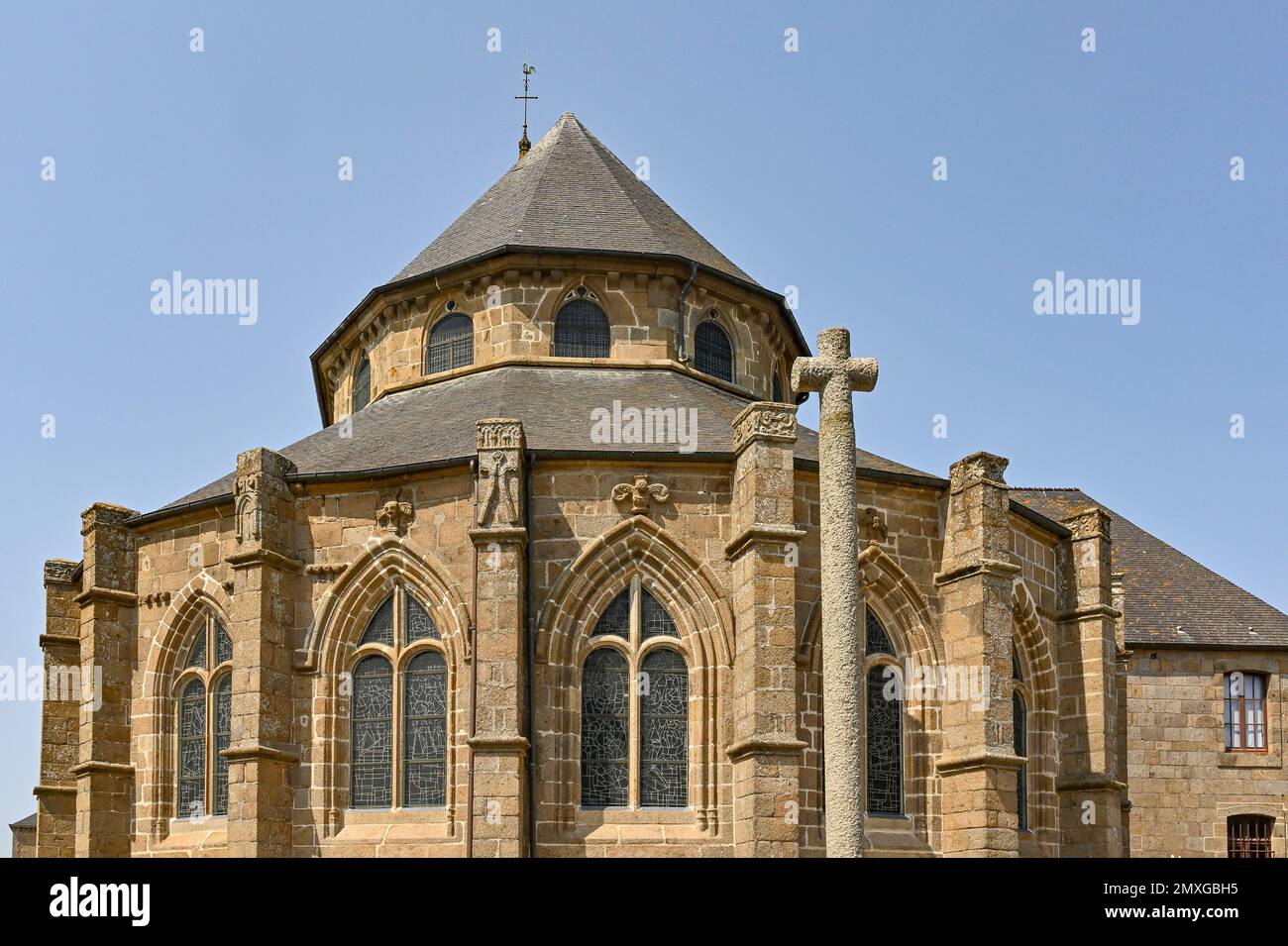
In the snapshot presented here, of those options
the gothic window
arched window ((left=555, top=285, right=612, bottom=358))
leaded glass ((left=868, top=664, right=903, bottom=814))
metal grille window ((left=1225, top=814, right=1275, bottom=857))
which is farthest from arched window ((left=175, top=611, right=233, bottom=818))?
the gothic window

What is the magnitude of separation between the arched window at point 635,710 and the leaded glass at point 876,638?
8.34 feet

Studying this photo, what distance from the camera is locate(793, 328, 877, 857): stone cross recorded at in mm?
13789

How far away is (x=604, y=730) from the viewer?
755 inches

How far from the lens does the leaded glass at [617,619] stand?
19422 mm

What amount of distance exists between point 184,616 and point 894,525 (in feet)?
31.4

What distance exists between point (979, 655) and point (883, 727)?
156 centimetres

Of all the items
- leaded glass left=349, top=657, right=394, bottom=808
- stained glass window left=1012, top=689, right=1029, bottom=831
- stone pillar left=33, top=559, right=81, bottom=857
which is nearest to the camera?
leaded glass left=349, top=657, right=394, bottom=808

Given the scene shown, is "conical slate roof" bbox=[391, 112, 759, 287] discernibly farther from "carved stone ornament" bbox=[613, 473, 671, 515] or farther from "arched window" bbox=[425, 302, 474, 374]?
"carved stone ornament" bbox=[613, 473, 671, 515]

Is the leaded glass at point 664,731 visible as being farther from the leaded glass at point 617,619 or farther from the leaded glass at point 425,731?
the leaded glass at point 425,731

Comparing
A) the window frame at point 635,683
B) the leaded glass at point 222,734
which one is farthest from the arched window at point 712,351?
the leaded glass at point 222,734

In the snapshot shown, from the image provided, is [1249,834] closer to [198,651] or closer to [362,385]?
[362,385]

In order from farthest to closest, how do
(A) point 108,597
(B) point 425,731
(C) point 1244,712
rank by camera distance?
1. (C) point 1244,712
2. (A) point 108,597
3. (B) point 425,731

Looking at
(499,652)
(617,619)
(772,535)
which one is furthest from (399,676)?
(772,535)

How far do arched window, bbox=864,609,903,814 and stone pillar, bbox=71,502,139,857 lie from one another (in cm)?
995
